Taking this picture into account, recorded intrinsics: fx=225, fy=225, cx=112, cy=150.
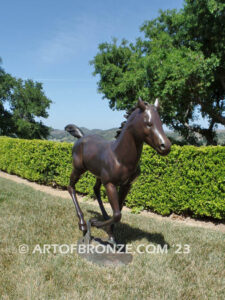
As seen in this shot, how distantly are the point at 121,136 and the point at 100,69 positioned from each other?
Answer: 63.0 feet

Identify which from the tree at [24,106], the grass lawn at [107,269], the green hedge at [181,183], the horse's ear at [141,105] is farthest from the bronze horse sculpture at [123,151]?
the tree at [24,106]

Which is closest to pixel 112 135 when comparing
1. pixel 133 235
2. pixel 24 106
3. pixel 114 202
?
pixel 114 202

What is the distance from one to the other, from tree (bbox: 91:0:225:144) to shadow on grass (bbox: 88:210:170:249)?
29.3 ft

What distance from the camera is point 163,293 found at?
2680 mm

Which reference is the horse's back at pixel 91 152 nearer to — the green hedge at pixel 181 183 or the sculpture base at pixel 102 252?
the sculpture base at pixel 102 252

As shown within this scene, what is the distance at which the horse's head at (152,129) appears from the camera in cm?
271

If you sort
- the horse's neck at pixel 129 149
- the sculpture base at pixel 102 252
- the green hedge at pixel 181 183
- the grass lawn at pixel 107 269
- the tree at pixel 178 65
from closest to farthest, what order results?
the grass lawn at pixel 107 269, the horse's neck at pixel 129 149, the sculpture base at pixel 102 252, the green hedge at pixel 181 183, the tree at pixel 178 65

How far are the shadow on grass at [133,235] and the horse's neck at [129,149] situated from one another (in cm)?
174

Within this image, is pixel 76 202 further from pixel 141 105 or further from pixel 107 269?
pixel 141 105

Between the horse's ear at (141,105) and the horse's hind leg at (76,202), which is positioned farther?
the horse's hind leg at (76,202)

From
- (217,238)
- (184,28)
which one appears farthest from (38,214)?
(184,28)

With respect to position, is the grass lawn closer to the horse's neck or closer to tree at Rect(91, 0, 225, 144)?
the horse's neck

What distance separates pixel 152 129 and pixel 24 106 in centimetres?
4496

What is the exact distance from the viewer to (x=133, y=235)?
14.6 feet
